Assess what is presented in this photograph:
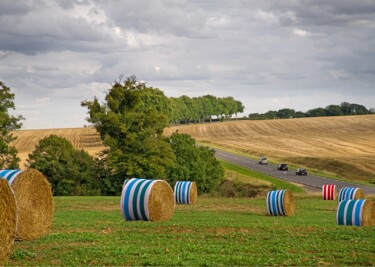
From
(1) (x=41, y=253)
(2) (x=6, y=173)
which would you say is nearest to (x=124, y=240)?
(1) (x=41, y=253)

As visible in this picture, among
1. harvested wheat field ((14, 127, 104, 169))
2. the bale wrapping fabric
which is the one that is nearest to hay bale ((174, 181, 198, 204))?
the bale wrapping fabric

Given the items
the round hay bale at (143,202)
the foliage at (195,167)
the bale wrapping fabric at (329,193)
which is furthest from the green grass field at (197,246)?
the foliage at (195,167)

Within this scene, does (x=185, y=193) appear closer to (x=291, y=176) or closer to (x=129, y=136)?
(x=129, y=136)

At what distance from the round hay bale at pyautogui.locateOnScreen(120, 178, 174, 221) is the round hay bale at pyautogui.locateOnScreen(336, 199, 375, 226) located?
6961mm

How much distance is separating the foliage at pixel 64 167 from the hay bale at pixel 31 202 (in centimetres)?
4432

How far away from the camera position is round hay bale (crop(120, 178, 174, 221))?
24250 mm

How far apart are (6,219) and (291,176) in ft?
230

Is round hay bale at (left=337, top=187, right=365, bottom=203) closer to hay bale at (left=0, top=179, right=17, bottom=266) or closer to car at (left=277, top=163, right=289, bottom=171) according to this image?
hay bale at (left=0, top=179, right=17, bottom=266)

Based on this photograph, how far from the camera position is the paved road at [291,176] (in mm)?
68750

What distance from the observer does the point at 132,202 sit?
955 inches

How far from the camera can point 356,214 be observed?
24.9 metres

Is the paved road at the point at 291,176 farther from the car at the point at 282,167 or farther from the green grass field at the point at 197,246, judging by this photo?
the green grass field at the point at 197,246

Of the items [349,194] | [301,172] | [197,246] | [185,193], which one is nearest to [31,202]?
[197,246]

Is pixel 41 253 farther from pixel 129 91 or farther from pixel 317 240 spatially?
pixel 129 91
